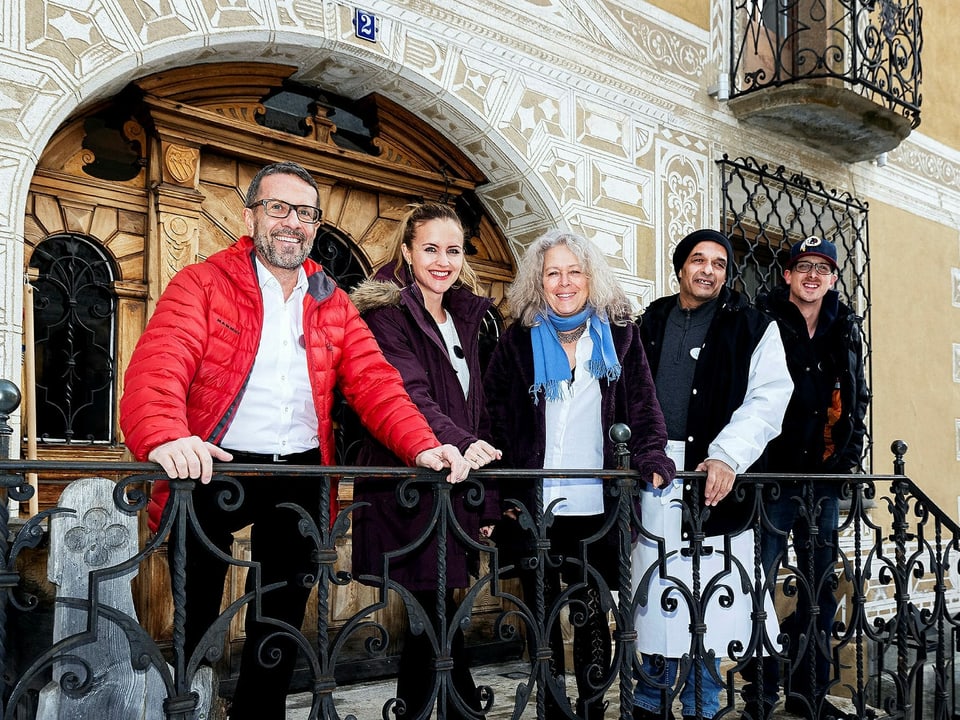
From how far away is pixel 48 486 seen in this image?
139 inches

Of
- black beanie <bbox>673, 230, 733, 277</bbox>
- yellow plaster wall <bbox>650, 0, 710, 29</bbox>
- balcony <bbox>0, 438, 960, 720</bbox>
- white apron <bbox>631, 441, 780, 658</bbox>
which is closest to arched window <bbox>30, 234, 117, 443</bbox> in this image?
balcony <bbox>0, 438, 960, 720</bbox>

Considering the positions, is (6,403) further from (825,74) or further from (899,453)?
(825,74)

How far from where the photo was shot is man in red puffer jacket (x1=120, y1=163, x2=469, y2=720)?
2.26 metres

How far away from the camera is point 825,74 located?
5.80 metres

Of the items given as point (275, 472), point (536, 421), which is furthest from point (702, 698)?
point (275, 472)

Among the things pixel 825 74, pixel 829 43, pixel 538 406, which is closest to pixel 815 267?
pixel 538 406

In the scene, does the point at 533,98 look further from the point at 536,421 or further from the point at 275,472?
the point at 275,472

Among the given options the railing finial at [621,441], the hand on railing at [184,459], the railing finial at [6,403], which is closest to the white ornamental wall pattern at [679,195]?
the railing finial at [621,441]

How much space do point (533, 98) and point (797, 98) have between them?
1.92 meters

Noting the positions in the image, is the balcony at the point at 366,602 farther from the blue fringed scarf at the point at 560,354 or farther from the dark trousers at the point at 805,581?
the blue fringed scarf at the point at 560,354

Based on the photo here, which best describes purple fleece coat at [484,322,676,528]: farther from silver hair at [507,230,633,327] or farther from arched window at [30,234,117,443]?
arched window at [30,234,117,443]

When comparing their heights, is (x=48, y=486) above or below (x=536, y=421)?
below

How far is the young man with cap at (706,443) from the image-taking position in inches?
Answer: 114

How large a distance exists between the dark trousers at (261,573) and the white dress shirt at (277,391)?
10cm
